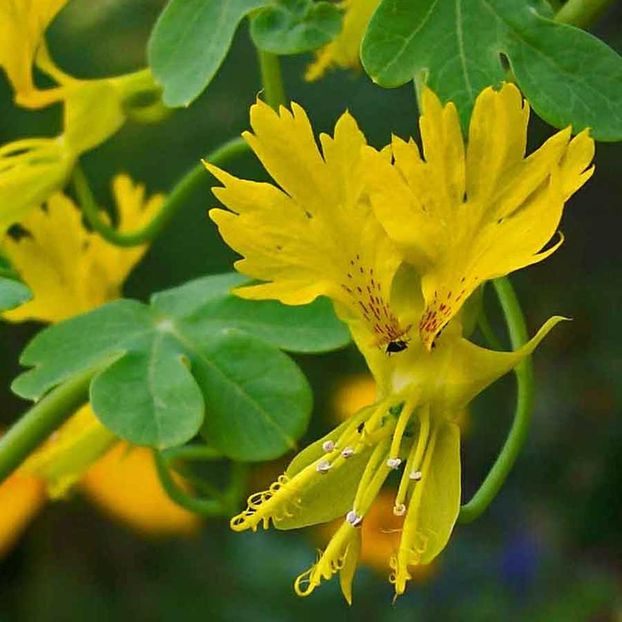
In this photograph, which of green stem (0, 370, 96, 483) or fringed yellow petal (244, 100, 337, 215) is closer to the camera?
fringed yellow petal (244, 100, 337, 215)

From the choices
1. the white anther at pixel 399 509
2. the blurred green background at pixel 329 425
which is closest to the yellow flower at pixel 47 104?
the white anther at pixel 399 509

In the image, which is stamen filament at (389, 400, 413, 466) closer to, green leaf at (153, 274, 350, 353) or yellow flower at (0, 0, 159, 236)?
green leaf at (153, 274, 350, 353)

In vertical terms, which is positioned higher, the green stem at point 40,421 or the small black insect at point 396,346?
the green stem at point 40,421

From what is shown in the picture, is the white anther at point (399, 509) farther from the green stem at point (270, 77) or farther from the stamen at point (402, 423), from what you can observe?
the green stem at point (270, 77)

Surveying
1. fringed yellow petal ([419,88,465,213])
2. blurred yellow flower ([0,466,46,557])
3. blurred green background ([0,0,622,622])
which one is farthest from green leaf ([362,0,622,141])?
blurred yellow flower ([0,466,46,557])

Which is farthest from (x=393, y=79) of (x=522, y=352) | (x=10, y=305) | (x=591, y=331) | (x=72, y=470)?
(x=591, y=331)
